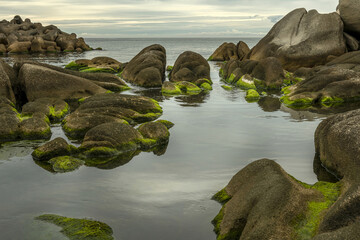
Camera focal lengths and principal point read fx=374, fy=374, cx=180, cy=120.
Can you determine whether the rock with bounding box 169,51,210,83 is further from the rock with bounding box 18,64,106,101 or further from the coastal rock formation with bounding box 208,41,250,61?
the coastal rock formation with bounding box 208,41,250,61

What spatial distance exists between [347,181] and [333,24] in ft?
95.8

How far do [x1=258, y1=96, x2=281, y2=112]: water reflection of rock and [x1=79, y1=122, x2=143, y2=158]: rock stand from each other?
9.45m

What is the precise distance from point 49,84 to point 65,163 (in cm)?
1128

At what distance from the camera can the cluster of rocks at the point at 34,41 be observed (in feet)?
251

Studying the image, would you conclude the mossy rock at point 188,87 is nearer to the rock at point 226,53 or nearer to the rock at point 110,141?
the rock at point 110,141

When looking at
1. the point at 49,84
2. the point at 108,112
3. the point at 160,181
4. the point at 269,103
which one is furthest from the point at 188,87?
the point at 160,181

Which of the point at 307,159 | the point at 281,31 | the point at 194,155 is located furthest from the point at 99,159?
the point at 281,31

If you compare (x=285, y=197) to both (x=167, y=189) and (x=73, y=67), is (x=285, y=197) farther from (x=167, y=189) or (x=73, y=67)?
(x=73, y=67)

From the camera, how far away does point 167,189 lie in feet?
31.1

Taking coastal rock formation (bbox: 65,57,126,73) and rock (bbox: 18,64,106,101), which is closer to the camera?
rock (bbox: 18,64,106,101)

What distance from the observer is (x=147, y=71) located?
98.0 feet

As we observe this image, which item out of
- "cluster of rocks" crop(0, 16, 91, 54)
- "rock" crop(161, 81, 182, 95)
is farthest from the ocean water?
"cluster of rocks" crop(0, 16, 91, 54)

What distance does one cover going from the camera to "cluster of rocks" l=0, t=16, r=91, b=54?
3014 inches

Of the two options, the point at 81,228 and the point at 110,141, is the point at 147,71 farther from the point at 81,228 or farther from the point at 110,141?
the point at 81,228
